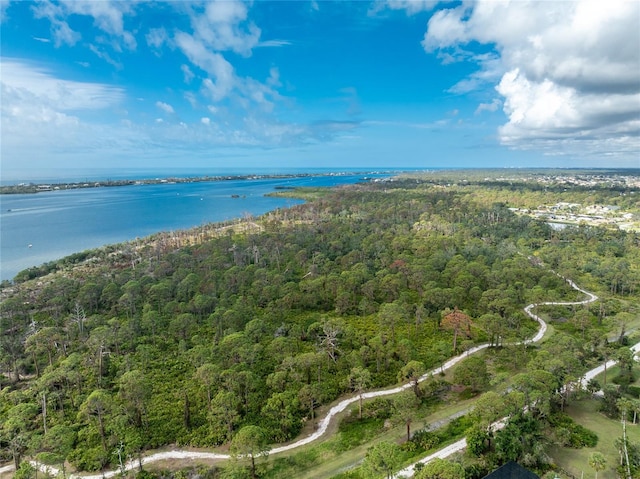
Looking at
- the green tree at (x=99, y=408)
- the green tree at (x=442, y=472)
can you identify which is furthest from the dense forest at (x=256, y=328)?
the green tree at (x=442, y=472)

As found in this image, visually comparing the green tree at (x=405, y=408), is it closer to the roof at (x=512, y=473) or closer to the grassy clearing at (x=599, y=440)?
the roof at (x=512, y=473)

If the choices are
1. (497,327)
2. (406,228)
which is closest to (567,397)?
(497,327)

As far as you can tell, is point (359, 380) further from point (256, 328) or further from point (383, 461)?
point (256, 328)

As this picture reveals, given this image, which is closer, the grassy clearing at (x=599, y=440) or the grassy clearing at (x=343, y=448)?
the grassy clearing at (x=599, y=440)

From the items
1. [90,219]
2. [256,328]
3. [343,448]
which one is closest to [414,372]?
[343,448]

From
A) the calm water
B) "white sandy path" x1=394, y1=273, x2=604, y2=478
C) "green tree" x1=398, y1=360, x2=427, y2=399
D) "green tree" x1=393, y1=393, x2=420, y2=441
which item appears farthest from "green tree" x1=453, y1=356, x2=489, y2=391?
the calm water

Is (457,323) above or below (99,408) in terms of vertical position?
below

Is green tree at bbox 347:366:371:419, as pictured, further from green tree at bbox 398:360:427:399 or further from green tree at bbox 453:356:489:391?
green tree at bbox 453:356:489:391
